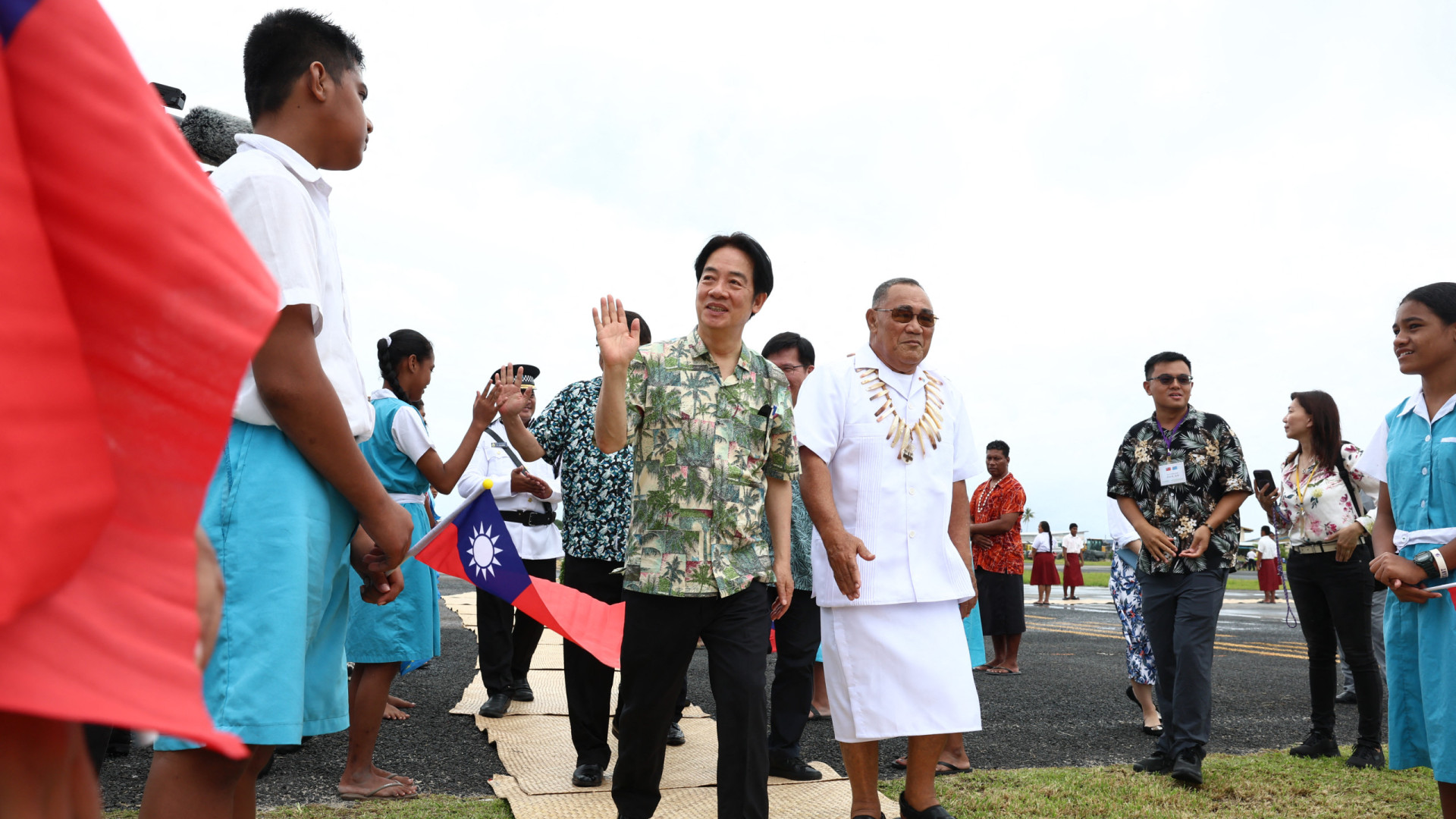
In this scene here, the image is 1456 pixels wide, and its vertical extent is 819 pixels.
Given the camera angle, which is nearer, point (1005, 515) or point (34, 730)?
point (34, 730)

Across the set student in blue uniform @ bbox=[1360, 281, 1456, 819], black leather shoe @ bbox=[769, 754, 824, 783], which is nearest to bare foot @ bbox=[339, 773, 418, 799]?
black leather shoe @ bbox=[769, 754, 824, 783]

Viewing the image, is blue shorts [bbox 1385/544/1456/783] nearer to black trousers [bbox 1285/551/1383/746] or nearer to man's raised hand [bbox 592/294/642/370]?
black trousers [bbox 1285/551/1383/746]

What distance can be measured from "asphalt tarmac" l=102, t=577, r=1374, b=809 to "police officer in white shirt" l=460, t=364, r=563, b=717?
0.36m

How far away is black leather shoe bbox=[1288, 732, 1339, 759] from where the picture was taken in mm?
5449

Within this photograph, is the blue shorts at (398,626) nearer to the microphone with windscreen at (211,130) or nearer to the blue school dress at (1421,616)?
A: the microphone with windscreen at (211,130)

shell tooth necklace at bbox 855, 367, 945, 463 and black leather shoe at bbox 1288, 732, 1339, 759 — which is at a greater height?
shell tooth necklace at bbox 855, 367, 945, 463

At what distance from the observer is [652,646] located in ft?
11.5

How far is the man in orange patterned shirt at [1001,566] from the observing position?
8.66 meters

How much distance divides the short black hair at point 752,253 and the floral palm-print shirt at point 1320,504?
4.21 metres

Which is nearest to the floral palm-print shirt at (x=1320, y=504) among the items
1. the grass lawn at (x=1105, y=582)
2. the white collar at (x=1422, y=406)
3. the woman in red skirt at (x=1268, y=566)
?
the white collar at (x=1422, y=406)

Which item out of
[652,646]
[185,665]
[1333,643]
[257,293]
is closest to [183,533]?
[185,665]

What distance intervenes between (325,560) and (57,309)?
142 centimetres

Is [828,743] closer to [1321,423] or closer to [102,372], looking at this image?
[1321,423]

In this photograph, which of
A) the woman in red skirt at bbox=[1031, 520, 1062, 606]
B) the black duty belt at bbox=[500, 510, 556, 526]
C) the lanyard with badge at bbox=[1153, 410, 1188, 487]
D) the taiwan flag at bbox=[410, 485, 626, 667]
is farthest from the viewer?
the woman in red skirt at bbox=[1031, 520, 1062, 606]
